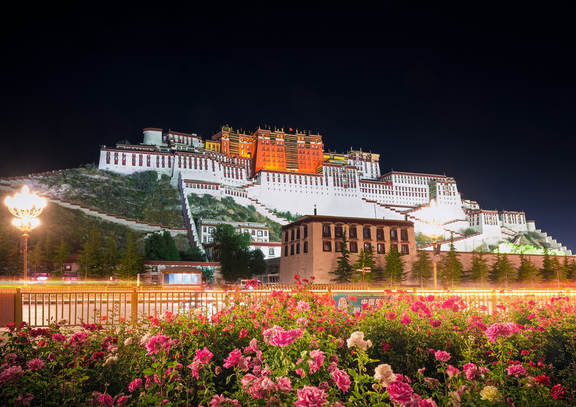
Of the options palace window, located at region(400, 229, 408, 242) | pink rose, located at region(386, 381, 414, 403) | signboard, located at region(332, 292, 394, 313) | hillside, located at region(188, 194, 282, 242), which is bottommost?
signboard, located at region(332, 292, 394, 313)

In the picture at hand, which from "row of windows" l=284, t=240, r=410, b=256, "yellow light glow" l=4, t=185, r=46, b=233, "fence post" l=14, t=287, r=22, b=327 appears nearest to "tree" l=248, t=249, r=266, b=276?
"row of windows" l=284, t=240, r=410, b=256

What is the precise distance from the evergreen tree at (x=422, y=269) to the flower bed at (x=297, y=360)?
37.9 m

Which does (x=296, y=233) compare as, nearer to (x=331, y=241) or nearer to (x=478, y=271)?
(x=331, y=241)

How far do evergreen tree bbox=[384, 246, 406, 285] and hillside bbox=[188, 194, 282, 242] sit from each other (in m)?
42.2

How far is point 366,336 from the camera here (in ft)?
21.2

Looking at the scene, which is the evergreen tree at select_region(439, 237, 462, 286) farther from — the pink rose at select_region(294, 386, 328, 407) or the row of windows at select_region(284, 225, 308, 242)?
the pink rose at select_region(294, 386, 328, 407)

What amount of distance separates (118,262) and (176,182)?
4576 centimetres

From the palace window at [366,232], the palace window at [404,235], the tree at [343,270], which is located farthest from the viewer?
the palace window at [404,235]

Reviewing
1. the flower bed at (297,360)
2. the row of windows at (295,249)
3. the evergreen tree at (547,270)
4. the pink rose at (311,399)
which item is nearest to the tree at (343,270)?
the row of windows at (295,249)

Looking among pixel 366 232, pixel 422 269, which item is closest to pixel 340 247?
pixel 366 232

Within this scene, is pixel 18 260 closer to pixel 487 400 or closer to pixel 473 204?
pixel 487 400

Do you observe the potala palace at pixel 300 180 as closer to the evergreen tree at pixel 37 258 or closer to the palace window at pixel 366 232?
the evergreen tree at pixel 37 258

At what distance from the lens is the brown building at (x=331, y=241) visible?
144 feet

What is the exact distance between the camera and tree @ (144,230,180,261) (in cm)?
6272
